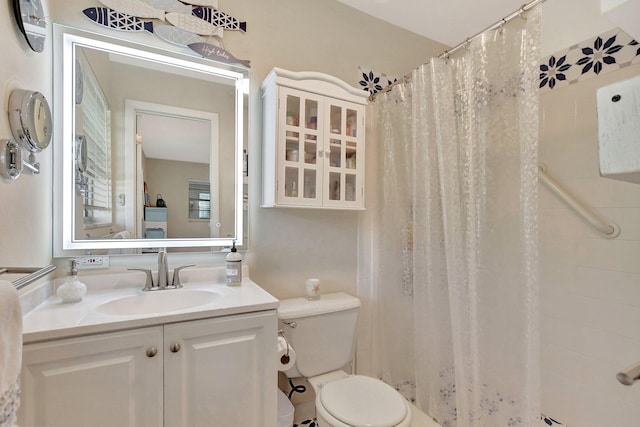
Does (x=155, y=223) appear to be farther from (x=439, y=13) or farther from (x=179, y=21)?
(x=439, y=13)

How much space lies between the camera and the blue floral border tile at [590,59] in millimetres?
1360

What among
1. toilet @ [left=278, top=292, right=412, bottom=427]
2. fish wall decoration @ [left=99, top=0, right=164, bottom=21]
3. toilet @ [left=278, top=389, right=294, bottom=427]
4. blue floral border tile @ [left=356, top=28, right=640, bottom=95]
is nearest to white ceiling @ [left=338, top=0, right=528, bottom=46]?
blue floral border tile @ [left=356, top=28, right=640, bottom=95]

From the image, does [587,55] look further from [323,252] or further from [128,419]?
[128,419]

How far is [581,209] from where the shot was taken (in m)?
1.49

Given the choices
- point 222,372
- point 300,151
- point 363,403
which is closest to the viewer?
point 222,372

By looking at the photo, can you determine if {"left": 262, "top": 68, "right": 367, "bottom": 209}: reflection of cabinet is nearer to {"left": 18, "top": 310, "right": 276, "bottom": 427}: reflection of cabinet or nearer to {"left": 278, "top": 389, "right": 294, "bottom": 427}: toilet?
{"left": 18, "top": 310, "right": 276, "bottom": 427}: reflection of cabinet

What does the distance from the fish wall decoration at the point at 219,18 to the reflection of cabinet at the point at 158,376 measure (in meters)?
1.41

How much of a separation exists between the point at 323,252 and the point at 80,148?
128 centimetres

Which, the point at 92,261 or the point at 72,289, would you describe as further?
the point at 92,261

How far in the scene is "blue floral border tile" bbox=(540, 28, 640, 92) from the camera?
1360 mm

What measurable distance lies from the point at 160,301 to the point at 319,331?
2.48 ft

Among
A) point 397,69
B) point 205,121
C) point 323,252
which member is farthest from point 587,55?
point 205,121

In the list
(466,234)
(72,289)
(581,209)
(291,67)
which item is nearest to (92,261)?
(72,289)

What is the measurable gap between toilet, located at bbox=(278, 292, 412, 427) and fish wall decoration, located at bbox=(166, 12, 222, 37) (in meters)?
1.42
